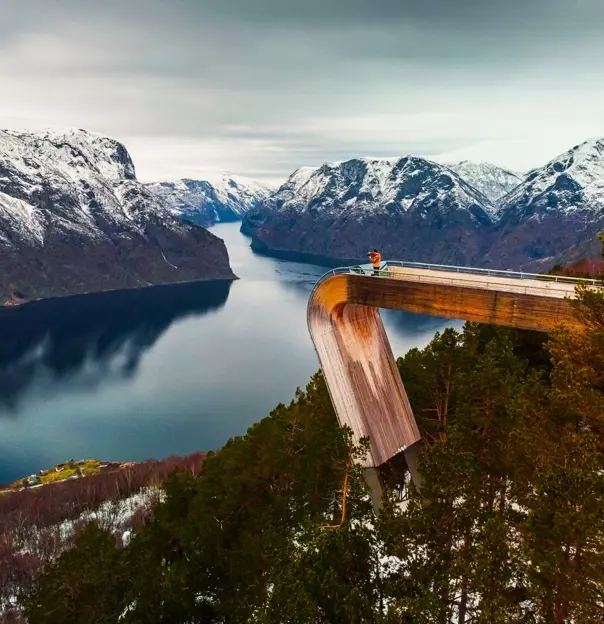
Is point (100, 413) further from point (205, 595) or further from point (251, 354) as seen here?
point (205, 595)

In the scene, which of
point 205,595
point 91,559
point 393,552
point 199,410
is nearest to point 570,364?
point 393,552

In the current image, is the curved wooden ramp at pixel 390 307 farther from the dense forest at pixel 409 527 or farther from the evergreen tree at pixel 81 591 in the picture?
the evergreen tree at pixel 81 591

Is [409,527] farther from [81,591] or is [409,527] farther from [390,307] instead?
[390,307]

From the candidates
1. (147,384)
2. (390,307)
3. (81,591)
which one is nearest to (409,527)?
(81,591)

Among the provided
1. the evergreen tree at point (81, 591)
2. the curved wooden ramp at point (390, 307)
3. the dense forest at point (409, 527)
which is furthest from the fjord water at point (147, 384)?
the evergreen tree at point (81, 591)

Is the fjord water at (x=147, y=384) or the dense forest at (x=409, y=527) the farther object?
the fjord water at (x=147, y=384)

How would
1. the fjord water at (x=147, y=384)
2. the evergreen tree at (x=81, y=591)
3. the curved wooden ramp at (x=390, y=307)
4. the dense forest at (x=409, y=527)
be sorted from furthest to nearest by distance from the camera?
1. the fjord water at (x=147, y=384)
2. the curved wooden ramp at (x=390, y=307)
3. the evergreen tree at (x=81, y=591)
4. the dense forest at (x=409, y=527)
